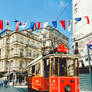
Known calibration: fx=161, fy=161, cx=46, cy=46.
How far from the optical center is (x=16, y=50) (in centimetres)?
4038

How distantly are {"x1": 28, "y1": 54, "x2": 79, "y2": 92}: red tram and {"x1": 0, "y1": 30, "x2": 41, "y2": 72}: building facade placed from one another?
2993 centimetres

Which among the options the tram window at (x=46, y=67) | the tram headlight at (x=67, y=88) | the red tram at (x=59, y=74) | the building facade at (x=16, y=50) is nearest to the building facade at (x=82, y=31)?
the red tram at (x=59, y=74)

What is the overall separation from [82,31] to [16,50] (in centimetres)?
2257

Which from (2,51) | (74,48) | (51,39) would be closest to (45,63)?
(74,48)

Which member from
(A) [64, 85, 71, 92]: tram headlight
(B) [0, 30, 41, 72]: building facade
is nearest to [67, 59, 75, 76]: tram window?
(A) [64, 85, 71, 92]: tram headlight


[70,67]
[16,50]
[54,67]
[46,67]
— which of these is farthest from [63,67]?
[16,50]

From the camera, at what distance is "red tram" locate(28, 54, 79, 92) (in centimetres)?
937

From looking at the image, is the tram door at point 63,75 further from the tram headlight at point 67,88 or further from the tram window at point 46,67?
the tram window at point 46,67

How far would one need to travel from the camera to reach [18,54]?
133 ft

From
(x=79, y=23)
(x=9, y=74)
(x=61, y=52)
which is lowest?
(x=9, y=74)

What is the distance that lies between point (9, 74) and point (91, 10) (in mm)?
25659

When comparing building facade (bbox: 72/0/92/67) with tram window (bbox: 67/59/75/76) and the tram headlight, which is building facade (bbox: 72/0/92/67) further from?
the tram headlight

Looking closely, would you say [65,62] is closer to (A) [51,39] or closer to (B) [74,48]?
(B) [74,48]

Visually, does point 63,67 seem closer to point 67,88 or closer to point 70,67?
point 70,67
